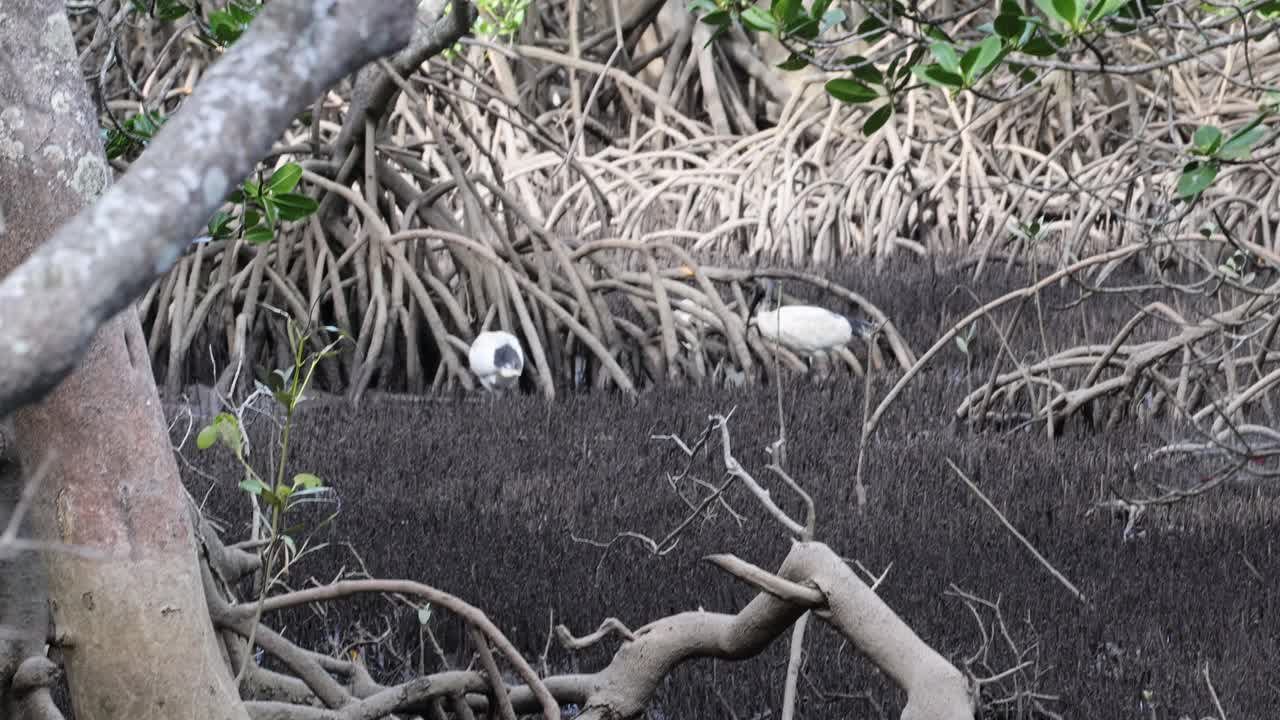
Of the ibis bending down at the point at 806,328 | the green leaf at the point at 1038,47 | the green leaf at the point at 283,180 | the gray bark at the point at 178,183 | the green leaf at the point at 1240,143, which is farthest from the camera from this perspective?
the ibis bending down at the point at 806,328

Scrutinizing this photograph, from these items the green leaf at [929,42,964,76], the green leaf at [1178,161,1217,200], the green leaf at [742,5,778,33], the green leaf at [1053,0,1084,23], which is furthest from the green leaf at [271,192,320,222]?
the green leaf at [1178,161,1217,200]

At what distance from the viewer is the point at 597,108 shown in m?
11.3

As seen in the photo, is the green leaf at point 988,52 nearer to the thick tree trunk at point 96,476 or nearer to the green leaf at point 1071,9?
the green leaf at point 1071,9

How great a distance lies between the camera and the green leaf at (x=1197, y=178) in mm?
2412

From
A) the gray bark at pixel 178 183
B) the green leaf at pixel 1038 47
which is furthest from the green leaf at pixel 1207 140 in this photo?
the gray bark at pixel 178 183

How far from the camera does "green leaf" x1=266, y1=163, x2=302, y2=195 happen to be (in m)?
2.20

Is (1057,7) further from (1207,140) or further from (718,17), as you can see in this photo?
(718,17)

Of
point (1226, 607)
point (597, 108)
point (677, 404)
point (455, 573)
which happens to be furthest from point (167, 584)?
point (597, 108)

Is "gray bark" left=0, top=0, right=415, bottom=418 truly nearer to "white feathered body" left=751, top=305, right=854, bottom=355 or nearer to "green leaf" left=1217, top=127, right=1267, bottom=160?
"green leaf" left=1217, top=127, right=1267, bottom=160

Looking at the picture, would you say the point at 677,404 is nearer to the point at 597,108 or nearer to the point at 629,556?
the point at 629,556

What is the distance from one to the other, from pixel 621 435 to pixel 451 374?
1049 millimetres

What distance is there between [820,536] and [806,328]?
86.8 inches

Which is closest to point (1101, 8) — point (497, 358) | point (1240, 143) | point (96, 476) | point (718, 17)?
point (1240, 143)

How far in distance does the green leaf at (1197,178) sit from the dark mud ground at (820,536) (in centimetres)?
74
